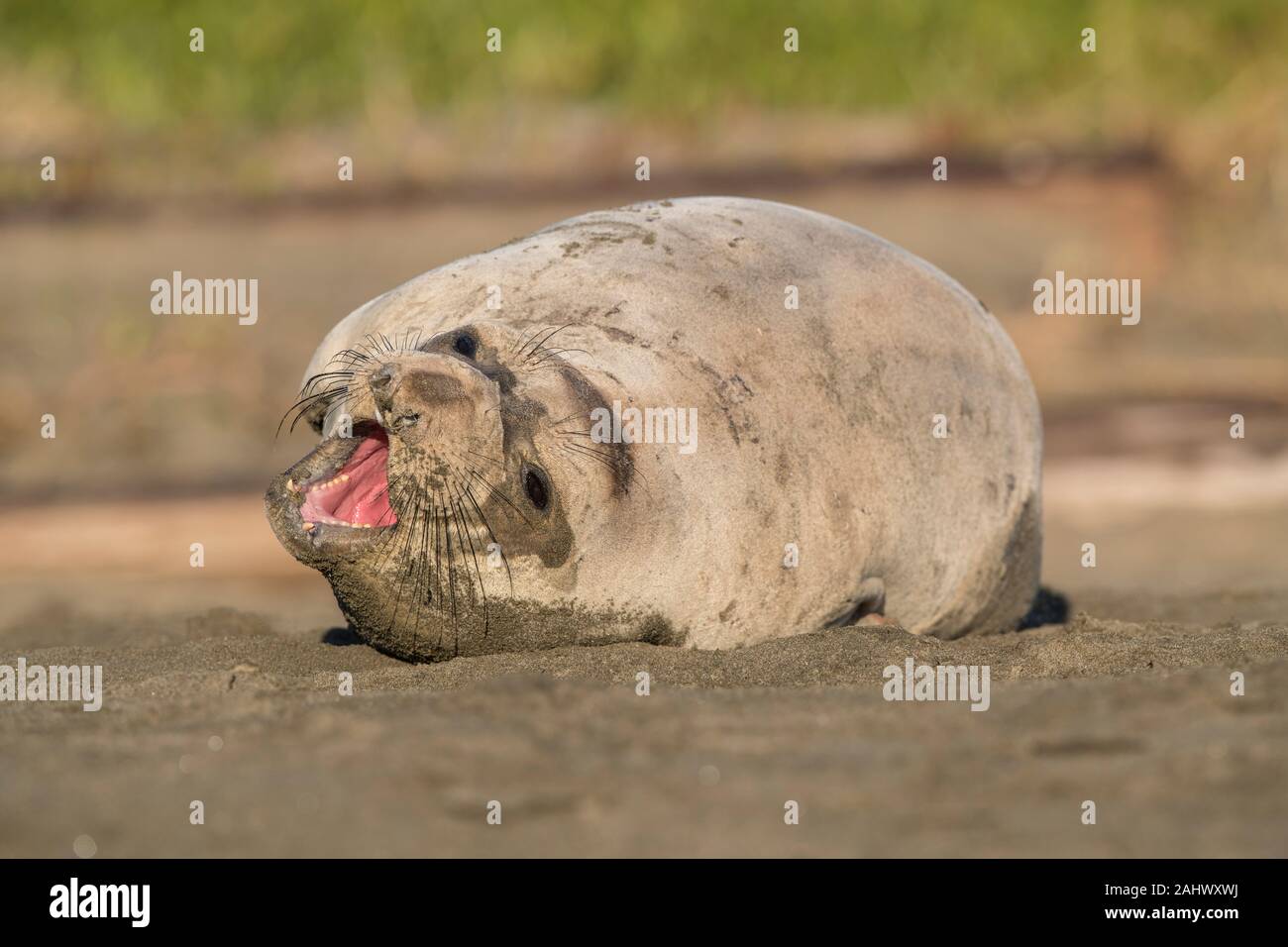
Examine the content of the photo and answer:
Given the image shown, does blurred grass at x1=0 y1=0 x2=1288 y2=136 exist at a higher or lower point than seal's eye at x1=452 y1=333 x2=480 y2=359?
higher

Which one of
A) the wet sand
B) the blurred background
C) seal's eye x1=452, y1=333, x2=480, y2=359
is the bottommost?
the wet sand

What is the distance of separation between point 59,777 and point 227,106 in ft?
43.0

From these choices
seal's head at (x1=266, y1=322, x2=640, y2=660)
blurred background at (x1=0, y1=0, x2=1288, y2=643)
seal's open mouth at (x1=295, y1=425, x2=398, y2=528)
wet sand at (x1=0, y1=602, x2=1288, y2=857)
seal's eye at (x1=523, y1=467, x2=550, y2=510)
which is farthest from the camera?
blurred background at (x1=0, y1=0, x2=1288, y2=643)

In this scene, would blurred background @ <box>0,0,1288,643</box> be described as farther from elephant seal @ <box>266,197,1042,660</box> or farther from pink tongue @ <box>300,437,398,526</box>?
pink tongue @ <box>300,437,398,526</box>

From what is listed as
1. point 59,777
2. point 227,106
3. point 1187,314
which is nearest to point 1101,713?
point 59,777

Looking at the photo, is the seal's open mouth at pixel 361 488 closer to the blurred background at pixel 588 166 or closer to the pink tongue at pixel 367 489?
the pink tongue at pixel 367 489

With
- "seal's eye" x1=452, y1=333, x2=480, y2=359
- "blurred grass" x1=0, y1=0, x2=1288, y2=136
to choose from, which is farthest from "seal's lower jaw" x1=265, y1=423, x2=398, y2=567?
"blurred grass" x1=0, y1=0, x2=1288, y2=136

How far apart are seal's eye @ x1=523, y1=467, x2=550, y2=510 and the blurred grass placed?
11.2 metres

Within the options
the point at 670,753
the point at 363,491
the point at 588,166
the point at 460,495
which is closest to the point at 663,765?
the point at 670,753

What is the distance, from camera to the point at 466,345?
17.9 ft

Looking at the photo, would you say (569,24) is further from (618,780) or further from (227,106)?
(618,780)

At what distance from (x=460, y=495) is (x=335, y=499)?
0.47 metres

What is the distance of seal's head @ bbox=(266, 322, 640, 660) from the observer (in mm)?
5027

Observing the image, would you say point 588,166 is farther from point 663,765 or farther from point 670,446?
point 663,765
